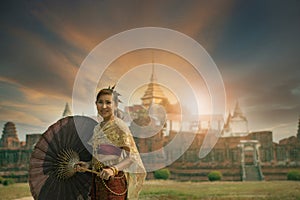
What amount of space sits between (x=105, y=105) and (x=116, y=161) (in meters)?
0.37

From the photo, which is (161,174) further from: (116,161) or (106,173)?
(106,173)

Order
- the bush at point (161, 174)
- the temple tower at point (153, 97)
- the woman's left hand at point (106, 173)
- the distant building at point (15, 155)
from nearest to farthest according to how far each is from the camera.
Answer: the woman's left hand at point (106, 173)
the distant building at point (15, 155)
the bush at point (161, 174)
the temple tower at point (153, 97)

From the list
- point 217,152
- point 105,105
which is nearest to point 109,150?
point 105,105

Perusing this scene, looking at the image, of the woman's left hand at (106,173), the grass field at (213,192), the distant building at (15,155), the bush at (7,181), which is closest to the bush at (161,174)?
the grass field at (213,192)

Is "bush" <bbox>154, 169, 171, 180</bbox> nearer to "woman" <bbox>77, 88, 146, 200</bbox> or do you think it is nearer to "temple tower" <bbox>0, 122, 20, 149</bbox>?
"temple tower" <bbox>0, 122, 20, 149</bbox>

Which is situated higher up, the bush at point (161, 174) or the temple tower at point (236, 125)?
the temple tower at point (236, 125)

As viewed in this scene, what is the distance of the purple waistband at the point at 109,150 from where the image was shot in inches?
88.7

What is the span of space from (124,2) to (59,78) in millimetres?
2548

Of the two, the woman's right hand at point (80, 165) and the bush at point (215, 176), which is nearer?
the woman's right hand at point (80, 165)

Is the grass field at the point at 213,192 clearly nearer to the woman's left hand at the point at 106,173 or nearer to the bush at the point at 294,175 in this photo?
the bush at the point at 294,175

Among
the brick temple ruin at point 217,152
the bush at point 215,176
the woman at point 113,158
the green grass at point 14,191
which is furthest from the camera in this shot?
the bush at point 215,176

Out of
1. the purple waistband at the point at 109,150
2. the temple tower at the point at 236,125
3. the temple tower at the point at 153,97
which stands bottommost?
the purple waistband at the point at 109,150

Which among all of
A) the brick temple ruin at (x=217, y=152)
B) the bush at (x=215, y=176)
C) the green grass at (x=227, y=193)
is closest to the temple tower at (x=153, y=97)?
the brick temple ruin at (x=217, y=152)

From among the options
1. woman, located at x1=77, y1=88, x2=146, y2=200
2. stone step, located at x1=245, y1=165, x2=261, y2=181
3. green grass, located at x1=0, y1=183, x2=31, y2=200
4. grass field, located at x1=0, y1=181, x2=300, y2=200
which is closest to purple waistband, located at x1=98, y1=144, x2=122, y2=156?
woman, located at x1=77, y1=88, x2=146, y2=200
